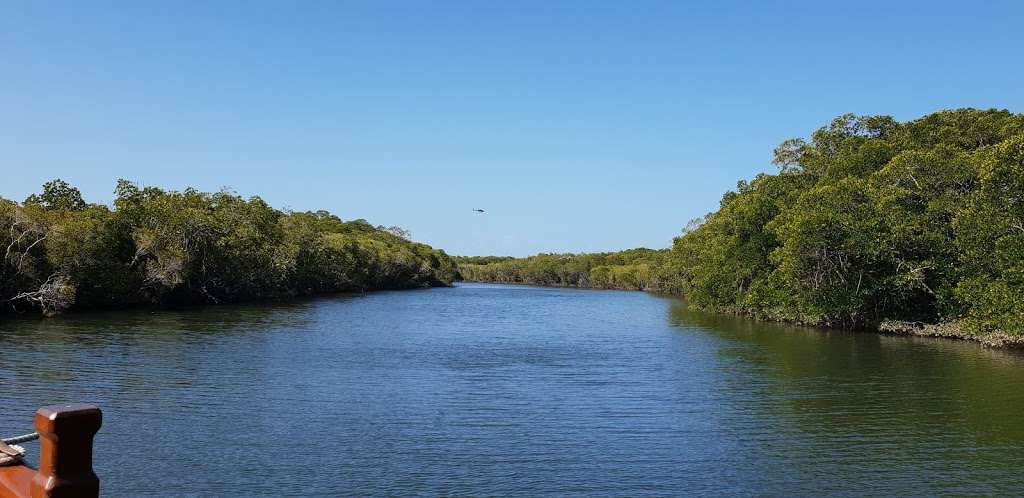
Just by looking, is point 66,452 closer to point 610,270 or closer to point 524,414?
point 524,414

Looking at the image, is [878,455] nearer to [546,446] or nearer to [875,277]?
[546,446]

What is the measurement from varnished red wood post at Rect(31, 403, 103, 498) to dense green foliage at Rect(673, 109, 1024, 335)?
1385 inches

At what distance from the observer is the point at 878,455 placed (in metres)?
14.9

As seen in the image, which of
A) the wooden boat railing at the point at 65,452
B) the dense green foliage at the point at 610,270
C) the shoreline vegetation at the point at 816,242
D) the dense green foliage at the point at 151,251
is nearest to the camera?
the wooden boat railing at the point at 65,452

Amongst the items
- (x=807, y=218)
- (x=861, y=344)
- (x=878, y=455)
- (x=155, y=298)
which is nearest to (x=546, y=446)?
(x=878, y=455)

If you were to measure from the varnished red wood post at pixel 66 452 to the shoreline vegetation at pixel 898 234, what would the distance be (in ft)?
115

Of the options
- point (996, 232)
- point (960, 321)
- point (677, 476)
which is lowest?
point (677, 476)

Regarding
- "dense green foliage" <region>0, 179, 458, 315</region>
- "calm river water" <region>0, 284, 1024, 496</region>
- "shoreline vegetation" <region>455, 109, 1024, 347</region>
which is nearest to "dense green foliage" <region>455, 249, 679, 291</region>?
"dense green foliage" <region>0, 179, 458, 315</region>

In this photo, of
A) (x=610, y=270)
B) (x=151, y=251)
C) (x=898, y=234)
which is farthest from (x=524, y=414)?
(x=610, y=270)

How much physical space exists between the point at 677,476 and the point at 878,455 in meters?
4.91

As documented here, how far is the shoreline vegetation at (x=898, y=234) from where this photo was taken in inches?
1214

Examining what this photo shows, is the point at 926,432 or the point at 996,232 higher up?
the point at 996,232

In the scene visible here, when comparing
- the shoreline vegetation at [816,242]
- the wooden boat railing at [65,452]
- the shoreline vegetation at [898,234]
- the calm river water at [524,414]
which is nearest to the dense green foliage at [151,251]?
the shoreline vegetation at [816,242]

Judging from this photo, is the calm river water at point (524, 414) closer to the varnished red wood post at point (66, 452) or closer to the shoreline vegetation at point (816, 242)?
the shoreline vegetation at point (816, 242)
